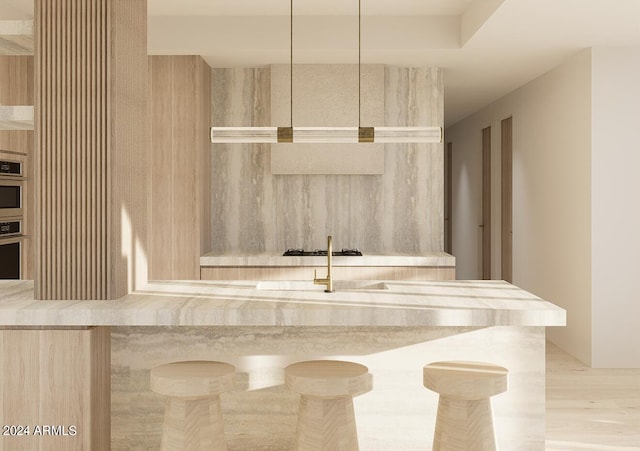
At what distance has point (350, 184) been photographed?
5805 mm

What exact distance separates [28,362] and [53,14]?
153 centimetres

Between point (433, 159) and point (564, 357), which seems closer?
point (564, 357)

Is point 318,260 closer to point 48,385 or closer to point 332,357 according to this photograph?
point 332,357

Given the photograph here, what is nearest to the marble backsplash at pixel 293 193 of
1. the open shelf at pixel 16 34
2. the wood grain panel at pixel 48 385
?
the open shelf at pixel 16 34

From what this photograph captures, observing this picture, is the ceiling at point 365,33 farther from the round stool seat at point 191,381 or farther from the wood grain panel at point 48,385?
the round stool seat at point 191,381

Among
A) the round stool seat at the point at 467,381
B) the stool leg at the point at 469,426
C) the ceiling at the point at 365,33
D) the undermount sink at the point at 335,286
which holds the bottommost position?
the stool leg at the point at 469,426

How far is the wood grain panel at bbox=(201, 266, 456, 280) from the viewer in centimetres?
518

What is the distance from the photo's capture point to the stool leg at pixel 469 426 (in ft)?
8.14

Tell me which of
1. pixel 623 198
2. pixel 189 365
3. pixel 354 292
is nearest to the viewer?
pixel 189 365

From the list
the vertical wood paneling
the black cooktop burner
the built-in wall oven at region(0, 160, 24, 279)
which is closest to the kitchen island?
the built-in wall oven at region(0, 160, 24, 279)

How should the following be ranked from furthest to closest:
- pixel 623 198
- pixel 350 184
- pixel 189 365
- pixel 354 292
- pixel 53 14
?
pixel 350 184 → pixel 623 198 → pixel 354 292 → pixel 53 14 → pixel 189 365

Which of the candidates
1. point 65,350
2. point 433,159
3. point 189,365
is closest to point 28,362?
point 65,350

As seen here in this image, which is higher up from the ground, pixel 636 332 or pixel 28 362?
pixel 28 362

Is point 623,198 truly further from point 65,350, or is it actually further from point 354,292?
point 65,350
